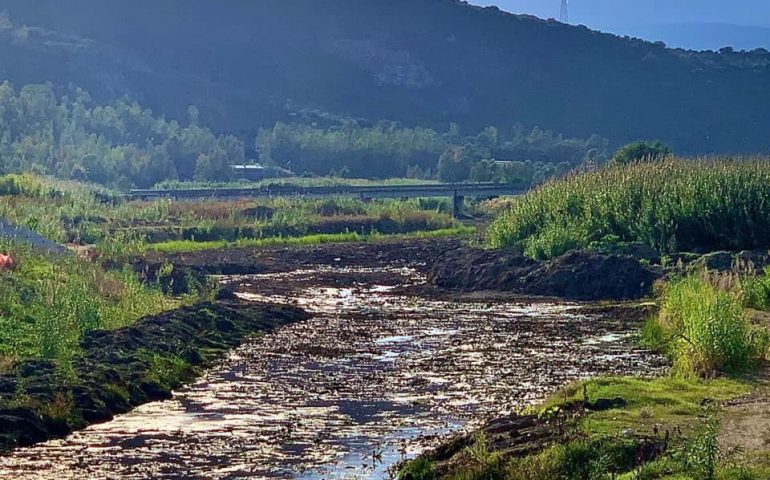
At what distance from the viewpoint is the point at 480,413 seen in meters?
21.5

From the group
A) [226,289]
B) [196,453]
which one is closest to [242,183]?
[226,289]

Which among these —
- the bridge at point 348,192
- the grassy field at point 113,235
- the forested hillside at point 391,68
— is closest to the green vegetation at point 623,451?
the grassy field at point 113,235

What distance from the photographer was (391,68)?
185 m

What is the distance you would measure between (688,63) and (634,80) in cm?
1058

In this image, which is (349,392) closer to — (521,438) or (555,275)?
(521,438)

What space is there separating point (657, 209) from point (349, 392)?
23179 mm

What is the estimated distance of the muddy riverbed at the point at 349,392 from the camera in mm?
18297

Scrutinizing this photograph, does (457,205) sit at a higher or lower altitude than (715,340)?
lower

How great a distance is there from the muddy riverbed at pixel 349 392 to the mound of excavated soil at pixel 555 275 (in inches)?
90.0

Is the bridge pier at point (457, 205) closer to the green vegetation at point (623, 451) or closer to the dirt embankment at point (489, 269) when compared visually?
the dirt embankment at point (489, 269)

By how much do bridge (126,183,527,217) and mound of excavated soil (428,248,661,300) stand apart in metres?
39.8

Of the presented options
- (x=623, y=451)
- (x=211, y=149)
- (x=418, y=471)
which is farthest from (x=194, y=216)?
(x=623, y=451)

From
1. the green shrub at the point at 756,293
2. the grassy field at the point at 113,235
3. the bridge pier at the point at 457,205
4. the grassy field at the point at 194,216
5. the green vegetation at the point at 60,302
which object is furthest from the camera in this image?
the bridge pier at the point at 457,205

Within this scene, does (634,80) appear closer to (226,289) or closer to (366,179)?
(366,179)
